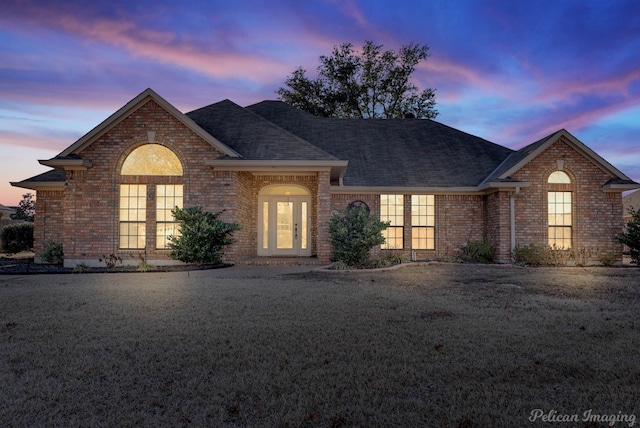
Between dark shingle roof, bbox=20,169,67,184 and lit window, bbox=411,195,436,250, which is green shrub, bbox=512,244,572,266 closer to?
lit window, bbox=411,195,436,250

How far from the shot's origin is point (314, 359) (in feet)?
12.3

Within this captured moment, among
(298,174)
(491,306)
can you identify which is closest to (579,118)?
(298,174)

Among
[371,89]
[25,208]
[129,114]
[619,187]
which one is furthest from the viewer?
[25,208]

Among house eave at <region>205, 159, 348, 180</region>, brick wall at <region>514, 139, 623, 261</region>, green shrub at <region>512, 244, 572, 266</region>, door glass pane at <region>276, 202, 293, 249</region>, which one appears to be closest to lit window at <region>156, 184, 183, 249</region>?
house eave at <region>205, 159, 348, 180</region>

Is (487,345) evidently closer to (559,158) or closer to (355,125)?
(559,158)

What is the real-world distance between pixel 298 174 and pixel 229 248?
3.93 metres

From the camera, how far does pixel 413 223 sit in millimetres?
16062

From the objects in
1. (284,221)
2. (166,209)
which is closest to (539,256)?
(284,221)

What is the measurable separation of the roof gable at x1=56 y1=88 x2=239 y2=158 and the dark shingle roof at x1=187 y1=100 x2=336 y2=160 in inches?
37.7

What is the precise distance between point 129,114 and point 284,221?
6760 mm

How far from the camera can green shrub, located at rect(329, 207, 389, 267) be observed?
480 inches

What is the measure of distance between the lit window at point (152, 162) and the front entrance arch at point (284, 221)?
363cm

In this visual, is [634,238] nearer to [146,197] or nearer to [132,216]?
[146,197]

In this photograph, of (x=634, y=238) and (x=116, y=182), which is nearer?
(x=116, y=182)
